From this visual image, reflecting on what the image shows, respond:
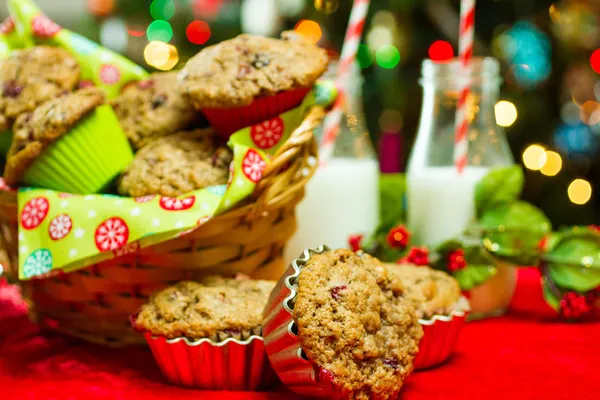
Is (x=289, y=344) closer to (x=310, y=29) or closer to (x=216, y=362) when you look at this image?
(x=216, y=362)

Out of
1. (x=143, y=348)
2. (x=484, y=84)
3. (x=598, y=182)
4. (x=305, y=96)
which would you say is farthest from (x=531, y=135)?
(x=143, y=348)

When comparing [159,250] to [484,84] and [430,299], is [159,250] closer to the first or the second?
[430,299]

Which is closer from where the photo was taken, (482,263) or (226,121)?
(226,121)

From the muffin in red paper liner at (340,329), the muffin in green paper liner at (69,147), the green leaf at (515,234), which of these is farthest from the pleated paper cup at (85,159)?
the green leaf at (515,234)

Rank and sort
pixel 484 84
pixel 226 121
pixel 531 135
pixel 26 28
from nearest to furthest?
pixel 226 121
pixel 26 28
pixel 484 84
pixel 531 135

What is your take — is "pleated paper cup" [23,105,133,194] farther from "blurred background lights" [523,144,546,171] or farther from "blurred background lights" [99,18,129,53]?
"blurred background lights" [99,18,129,53]

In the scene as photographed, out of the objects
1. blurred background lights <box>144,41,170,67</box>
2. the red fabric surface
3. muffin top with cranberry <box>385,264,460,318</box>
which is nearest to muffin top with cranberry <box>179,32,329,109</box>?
muffin top with cranberry <box>385,264,460,318</box>

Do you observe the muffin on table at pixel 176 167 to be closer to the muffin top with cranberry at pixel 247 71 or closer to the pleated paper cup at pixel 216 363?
the muffin top with cranberry at pixel 247 71

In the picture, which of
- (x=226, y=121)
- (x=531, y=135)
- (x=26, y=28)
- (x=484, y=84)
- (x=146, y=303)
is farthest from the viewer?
(x=531, y=135)
